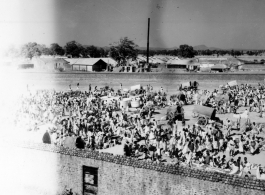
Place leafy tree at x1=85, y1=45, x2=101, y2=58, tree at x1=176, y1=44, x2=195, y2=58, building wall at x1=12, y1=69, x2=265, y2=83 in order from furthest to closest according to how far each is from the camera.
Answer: tree at x1=176, y1=44, x2=195, y2=58, leafy tree at x1=85, y1=45, x2=101, y2=58, building wall at x1=12, y1=69, x2=265, y2=83

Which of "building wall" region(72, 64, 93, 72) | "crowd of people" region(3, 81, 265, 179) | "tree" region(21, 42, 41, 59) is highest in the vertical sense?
"tree" region(21, 42, 41, 59)

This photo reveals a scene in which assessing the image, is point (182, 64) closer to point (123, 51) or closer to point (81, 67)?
point (123, 51)

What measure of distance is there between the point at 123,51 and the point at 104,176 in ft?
141

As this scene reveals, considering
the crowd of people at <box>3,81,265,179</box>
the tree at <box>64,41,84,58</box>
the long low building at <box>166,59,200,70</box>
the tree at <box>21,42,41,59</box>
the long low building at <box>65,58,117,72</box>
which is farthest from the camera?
the tree at <box>64,41,84,58</box>

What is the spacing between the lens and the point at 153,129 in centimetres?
1509

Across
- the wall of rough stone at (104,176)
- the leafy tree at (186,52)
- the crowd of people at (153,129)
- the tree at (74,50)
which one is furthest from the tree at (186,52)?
the wall of rough stone at (104,176)

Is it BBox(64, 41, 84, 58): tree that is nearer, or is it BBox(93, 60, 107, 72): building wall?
BBox(93, 60, 107, 72): building wall

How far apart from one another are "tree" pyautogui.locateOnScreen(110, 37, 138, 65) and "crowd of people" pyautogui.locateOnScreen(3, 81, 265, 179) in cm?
2386

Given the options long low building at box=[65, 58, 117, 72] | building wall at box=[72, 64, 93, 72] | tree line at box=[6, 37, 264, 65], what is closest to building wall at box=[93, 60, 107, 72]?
long low building at box=[65, 58, 117, 72]

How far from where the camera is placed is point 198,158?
11.6m

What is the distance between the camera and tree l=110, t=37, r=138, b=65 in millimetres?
50106

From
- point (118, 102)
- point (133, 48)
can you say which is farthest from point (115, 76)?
point (133, 48)

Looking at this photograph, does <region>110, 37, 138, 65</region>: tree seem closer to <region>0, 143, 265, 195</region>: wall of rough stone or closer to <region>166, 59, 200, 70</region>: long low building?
<region>166, 59, 200, 70</region>: long low building

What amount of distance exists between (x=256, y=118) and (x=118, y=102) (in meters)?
9.28
